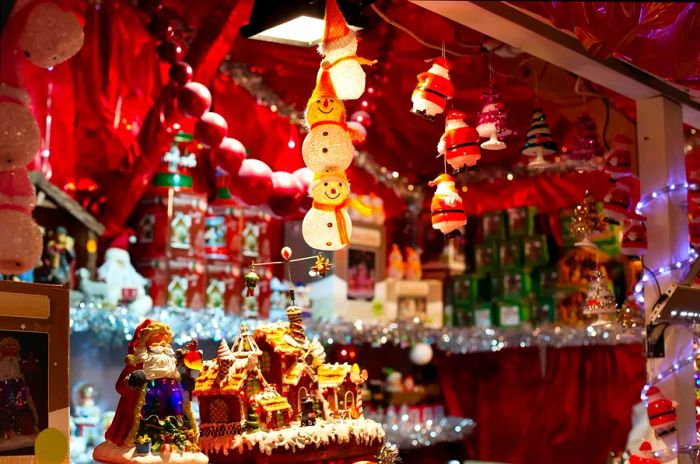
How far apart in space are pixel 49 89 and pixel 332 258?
5.77 feet

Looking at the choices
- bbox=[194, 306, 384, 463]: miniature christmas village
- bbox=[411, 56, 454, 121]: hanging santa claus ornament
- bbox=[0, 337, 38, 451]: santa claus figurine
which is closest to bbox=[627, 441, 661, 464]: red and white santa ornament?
bbox=[194, 306, 384, 463]: miniature christmas village

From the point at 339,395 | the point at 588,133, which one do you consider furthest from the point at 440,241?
the point at 339,395

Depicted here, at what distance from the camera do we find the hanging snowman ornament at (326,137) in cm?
241

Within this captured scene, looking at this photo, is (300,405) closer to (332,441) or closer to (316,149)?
(332,441)

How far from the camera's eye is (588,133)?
3.80 m

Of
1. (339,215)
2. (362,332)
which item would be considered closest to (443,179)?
(339,215)

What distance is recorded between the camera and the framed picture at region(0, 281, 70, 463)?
1.79 m

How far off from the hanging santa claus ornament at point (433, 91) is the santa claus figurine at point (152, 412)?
Answer: 1.06 meters

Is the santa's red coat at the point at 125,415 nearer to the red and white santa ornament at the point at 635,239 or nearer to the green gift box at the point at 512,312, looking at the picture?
the red and white santa ornament at the point at 635,239

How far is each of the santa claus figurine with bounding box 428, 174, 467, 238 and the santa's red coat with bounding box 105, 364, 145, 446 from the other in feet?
3.47

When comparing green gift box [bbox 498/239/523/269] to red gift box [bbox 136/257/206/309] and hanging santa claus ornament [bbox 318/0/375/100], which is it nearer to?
red gift box [bbox 136/257/206/309]

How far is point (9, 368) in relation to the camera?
5.91 feet

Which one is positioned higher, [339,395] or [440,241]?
[440,241]

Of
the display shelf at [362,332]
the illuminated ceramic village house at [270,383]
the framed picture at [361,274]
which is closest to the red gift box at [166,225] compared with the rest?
the display shelf at [362,332]
